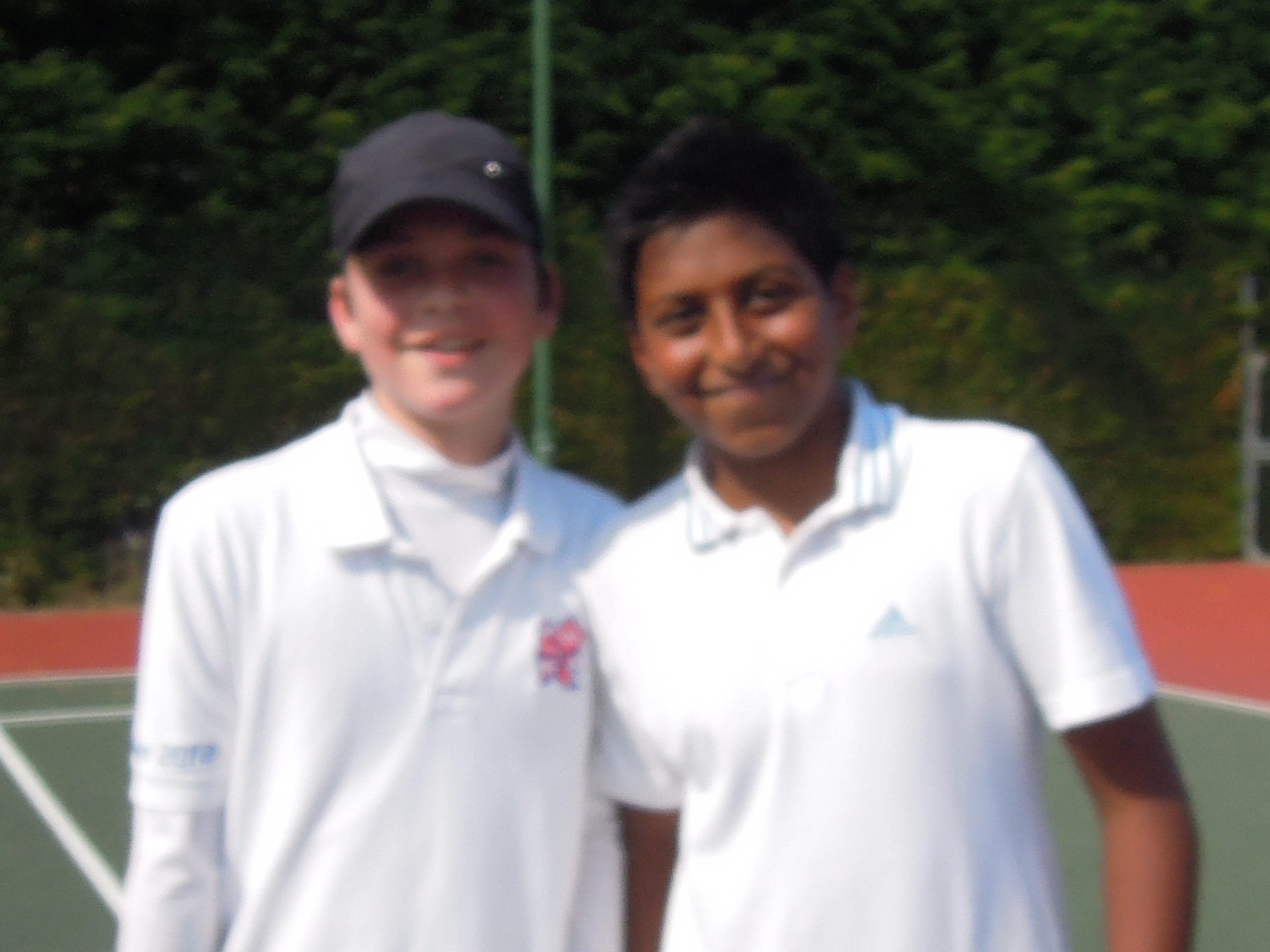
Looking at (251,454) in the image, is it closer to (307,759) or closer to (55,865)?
(55,865)

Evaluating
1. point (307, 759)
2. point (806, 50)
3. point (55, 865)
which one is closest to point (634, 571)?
point (307, 759)

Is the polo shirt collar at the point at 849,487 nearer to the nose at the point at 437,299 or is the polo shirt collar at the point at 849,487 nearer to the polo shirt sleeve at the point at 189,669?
the nose at the point at 437,299

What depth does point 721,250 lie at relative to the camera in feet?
6.13

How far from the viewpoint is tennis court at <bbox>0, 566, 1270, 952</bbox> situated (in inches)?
197

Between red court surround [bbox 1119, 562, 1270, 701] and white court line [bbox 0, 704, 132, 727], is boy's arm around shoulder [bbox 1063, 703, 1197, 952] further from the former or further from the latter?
red court surround [bbox 1119, 562, 1270, 701]

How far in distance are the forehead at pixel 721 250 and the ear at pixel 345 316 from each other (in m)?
0.41

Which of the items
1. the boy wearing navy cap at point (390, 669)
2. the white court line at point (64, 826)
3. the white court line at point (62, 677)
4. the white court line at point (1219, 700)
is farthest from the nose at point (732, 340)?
Answer: the white court line at point (62, 677)

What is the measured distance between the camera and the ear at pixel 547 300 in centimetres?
214

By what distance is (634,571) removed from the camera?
194 centimetres

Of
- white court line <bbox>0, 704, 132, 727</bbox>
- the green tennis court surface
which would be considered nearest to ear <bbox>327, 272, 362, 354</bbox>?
the green tennis court surface

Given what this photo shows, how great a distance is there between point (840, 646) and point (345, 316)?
30.1 inches

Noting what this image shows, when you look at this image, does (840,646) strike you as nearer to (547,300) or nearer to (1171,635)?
(547,300)

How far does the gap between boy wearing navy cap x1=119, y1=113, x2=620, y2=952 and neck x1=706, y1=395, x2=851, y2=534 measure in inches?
9.5

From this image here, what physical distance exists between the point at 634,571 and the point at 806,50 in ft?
44.9
